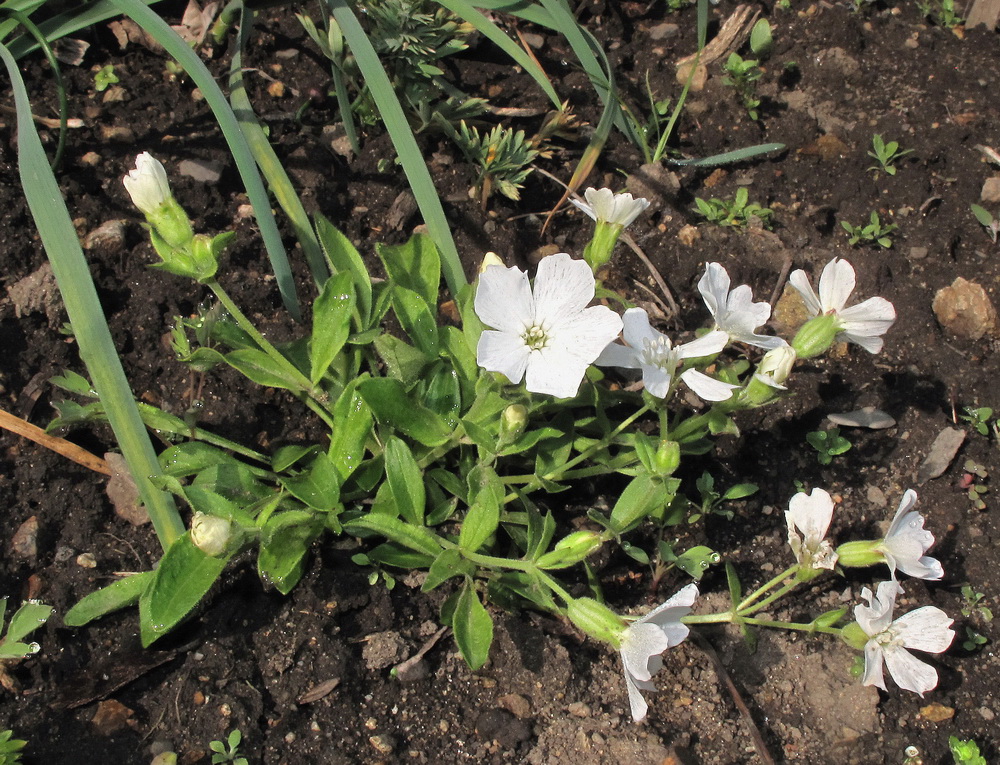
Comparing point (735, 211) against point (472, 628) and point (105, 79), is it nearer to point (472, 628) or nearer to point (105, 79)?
point (472, 628)

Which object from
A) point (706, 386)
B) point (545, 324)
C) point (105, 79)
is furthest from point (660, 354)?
point (105, 79)

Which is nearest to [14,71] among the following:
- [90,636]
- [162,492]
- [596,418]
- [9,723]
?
[162,492]

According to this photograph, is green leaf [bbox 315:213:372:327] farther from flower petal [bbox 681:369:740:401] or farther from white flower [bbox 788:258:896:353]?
white flower [bbox 788:258:896:353]

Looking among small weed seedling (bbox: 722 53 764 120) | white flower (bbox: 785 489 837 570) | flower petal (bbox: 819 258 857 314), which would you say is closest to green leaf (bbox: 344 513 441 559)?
white flower (bbox: 785 489 837 570)

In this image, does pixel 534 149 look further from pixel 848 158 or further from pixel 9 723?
pixel 9 723

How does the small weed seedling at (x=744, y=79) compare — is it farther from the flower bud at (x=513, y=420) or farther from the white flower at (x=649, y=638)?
the white flower at (x=649, y=638)
